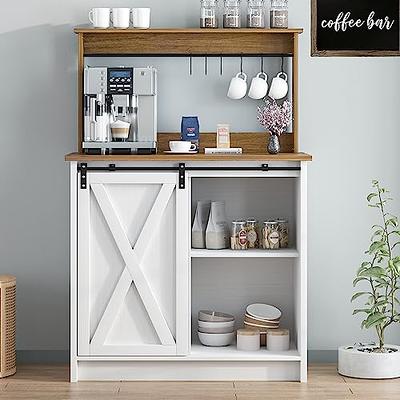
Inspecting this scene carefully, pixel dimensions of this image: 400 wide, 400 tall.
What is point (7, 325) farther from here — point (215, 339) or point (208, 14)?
point (208, 14)

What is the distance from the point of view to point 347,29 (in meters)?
5.05

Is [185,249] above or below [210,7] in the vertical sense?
below

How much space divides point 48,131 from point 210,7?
1.01 meters

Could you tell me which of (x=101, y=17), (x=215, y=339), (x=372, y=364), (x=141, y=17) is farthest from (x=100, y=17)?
(x=372, y=364)

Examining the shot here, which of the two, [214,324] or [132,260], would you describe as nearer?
[132,260]

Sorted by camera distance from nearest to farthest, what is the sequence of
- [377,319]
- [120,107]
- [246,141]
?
[377,319]
[120,107]
[246,141]

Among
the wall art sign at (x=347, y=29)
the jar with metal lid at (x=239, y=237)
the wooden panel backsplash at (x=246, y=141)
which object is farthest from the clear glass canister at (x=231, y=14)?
the jar with metal lid at (x=239, y=237)

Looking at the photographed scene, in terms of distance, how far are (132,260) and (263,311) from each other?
750 millimetres

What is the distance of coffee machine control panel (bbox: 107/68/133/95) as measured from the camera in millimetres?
4746

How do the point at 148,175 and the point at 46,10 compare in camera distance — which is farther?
the point at 46,10

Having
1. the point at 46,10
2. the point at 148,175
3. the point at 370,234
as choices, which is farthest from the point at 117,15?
the point at 370,234

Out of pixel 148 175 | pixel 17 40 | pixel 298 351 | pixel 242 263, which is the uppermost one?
pixel 17 40

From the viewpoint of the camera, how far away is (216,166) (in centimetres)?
460

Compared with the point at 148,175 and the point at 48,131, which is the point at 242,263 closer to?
the point at 148,175
